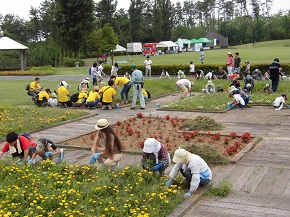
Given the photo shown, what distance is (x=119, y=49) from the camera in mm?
72750

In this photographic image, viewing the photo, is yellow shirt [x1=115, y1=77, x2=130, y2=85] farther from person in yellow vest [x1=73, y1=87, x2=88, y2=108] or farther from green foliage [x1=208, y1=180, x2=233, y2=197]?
green foliage [x1=208, y1=180, x2=233, y2=197]

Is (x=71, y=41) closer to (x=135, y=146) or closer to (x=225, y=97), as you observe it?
(x=225, y=97)

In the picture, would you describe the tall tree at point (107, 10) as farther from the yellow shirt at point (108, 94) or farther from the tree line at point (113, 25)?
the yellow shirt at point (108, 94)

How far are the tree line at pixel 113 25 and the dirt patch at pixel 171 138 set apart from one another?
42019 mm

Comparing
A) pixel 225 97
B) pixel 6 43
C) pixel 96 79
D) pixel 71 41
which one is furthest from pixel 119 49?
pixel 225 97

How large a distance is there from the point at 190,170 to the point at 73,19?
49196mm

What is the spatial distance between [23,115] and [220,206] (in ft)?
33.6

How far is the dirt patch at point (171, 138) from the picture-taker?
384 inches

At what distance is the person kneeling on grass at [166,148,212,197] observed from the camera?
6.76 metres

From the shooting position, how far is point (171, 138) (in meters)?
11.1

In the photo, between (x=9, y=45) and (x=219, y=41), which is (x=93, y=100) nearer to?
(x=9, y=45)

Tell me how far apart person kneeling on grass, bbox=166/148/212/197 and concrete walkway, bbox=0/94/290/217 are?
31 cm

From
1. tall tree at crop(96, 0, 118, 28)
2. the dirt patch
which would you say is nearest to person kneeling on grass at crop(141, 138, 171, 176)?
the dirt patch

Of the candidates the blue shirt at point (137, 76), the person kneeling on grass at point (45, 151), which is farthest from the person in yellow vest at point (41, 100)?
the person kneeling on grass at point (45, 151)
